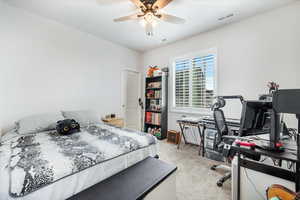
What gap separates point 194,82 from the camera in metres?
3.44

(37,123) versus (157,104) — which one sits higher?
(157,104)

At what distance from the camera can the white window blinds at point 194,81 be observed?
10.4 ft

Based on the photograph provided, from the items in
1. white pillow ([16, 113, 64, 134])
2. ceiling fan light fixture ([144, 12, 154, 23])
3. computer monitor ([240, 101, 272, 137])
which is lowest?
white pillow ([16, 113, 64, 134])

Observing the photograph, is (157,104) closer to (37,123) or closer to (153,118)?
(153,118)

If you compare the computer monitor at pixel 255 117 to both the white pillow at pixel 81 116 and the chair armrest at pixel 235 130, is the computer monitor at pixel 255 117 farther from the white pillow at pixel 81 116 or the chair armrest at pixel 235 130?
the white pillow at pixel 81 116

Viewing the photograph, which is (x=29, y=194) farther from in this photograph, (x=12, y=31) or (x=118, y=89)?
(x=118, y=89)

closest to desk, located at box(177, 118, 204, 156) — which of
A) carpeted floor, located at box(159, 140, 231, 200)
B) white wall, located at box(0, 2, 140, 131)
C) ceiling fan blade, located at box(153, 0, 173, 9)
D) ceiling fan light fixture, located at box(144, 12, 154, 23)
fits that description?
carpeted floor, located at box(159, 140, 231, 200)

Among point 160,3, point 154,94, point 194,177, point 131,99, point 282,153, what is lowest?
point 194,177

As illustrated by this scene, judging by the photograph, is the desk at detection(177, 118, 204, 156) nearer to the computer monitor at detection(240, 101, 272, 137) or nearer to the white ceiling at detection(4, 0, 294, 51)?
the computer monitor at detection(240, 101, 272, 137)

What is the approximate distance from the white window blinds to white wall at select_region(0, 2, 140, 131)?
1904 mm

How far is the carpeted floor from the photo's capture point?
5.45ft

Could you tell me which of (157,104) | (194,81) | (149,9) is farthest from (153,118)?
(149,9)

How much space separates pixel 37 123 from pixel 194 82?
3.37 metres

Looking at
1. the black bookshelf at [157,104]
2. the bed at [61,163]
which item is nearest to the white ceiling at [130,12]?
the black bookshelf at [157,104]
